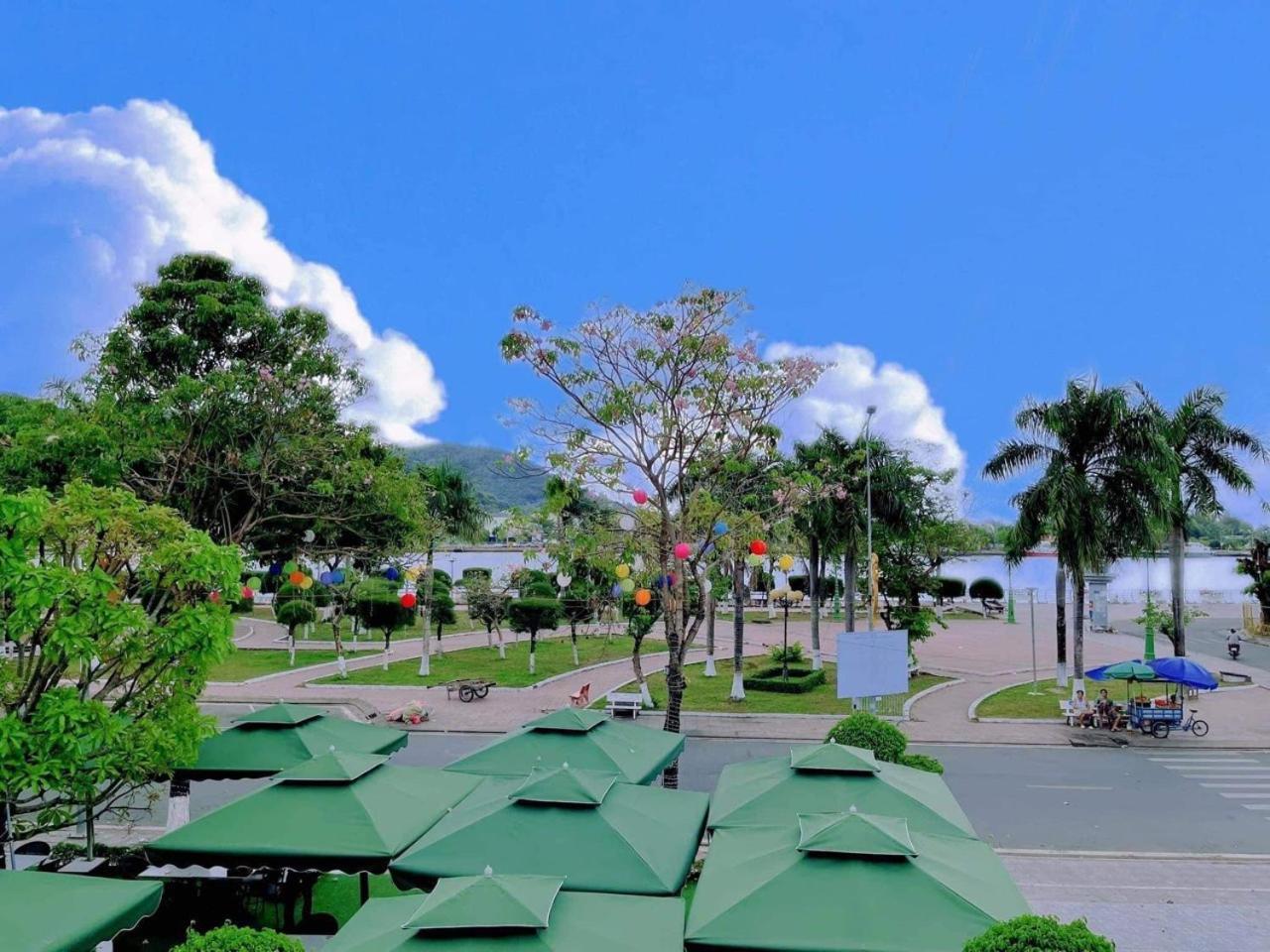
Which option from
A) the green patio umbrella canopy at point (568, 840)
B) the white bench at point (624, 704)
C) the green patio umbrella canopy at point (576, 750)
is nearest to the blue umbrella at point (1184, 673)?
the white bench at point (624, 704)

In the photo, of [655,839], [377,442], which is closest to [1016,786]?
[655,839]

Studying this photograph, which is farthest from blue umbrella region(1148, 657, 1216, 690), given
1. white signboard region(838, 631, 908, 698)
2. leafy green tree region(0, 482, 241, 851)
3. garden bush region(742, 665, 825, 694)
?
leafy green tree region(0, 482, 241, 851)

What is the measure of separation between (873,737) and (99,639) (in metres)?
11.2

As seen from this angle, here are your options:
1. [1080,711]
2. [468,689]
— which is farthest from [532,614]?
[1080,711]

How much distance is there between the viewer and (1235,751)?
22844 millimetres

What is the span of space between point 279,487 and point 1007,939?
64.7 ft

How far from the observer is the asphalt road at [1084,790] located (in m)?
15.8

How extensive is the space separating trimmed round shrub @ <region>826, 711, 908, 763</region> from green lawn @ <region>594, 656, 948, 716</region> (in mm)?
11616

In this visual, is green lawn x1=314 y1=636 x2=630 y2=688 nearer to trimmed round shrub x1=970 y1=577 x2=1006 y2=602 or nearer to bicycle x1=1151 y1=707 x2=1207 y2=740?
bicycle x1=1151 y1=707 x2=1207 y2=740

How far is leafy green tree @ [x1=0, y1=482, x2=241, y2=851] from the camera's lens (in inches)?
355

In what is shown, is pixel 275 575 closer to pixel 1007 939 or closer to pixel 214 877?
pixel 214 877

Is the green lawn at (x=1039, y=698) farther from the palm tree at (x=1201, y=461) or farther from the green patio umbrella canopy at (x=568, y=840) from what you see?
the green patio umbrella canopy at (x=568, y=840)

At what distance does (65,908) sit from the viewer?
6.66 metres

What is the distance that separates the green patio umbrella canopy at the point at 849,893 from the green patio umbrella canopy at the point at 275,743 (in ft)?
22.1
